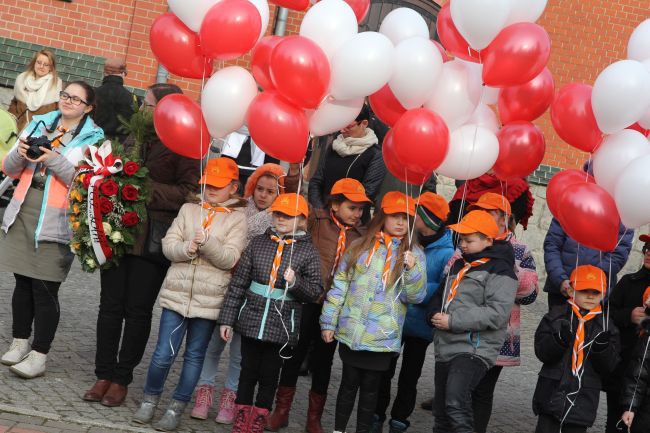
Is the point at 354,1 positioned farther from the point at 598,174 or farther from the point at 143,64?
the point at 143,64

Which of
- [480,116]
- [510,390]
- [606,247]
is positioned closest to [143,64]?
[510,390]

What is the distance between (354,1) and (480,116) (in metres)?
1.04

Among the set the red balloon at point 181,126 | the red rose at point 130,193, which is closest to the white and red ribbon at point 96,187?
the red rose at point 130,193

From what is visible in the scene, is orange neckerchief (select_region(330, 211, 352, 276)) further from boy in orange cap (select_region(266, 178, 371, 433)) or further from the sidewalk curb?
the sidewalk curb

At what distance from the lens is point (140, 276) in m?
7.07

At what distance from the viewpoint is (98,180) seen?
22.8 ft

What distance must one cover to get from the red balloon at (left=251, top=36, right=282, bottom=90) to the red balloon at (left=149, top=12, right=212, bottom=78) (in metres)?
0.31

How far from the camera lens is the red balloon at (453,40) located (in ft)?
20.7

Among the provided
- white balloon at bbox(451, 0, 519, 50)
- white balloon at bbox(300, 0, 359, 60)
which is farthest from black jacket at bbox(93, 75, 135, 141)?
white balloon at bbox(451, 0, 519, 50)

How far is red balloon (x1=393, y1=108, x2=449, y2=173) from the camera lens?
6.19 meters

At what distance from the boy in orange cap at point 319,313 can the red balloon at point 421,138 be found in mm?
910

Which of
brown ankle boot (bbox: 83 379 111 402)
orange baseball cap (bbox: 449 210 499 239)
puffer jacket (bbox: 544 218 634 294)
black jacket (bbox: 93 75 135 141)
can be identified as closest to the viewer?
orange baseball cap (bbox: 449 210 499 239)

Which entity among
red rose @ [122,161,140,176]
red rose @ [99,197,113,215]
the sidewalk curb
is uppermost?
red rose @ [122,161,140,176]

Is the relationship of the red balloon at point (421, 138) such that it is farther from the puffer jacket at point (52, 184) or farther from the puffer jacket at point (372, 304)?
the puffer jacket at point (52, 184)
